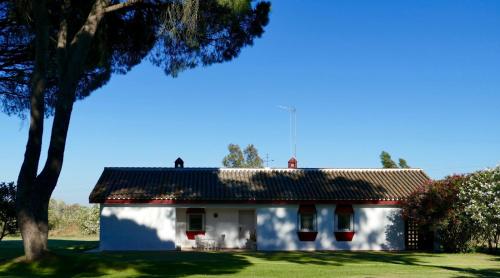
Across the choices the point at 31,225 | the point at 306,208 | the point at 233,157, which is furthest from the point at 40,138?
the point at 233,157

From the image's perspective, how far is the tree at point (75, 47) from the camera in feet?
54.2

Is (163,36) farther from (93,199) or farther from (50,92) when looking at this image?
(93,199)

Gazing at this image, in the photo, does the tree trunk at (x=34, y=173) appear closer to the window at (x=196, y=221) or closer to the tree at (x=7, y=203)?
the tree at (x=7, y=203)

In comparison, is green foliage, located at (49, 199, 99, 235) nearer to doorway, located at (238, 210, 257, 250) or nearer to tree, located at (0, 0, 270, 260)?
doorway, located at (238, 210, 257, 250)

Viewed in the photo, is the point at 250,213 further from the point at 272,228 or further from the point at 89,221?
the point at 89,221

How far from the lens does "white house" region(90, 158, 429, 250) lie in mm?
27172

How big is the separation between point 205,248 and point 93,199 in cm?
538

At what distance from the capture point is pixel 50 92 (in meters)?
23.1

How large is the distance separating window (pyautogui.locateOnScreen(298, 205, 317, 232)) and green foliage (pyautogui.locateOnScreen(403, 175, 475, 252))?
4297 mm

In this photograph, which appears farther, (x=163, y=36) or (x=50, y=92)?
(x=50, y=92)

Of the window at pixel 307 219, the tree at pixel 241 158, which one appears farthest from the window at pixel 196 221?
the tree at pixel 241 158

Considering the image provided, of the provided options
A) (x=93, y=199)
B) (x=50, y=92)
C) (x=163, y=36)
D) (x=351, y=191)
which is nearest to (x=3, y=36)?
(x=50, y=92)

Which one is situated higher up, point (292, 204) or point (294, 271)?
point (292, 204)

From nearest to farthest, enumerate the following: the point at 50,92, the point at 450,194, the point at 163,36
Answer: the point at 163,36 < the point at 50,92 < the point at 450,194
